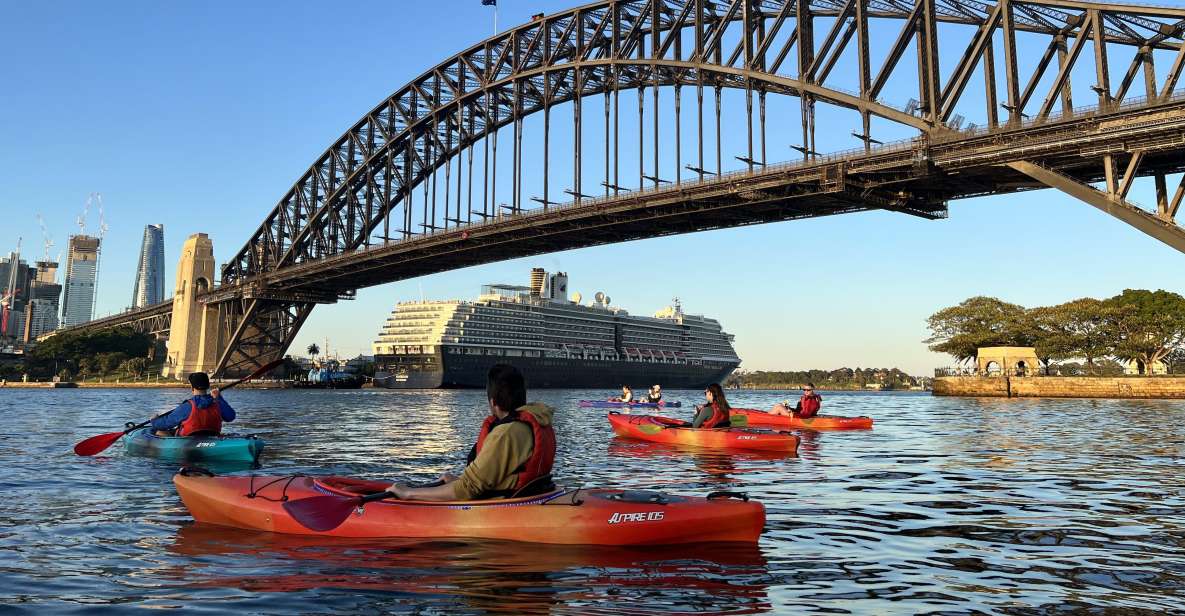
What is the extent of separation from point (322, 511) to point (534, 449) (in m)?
2.11

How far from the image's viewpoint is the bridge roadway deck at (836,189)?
2484 centimetres

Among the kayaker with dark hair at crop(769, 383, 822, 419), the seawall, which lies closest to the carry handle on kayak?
the kayaker with dark hair at crop(769, 383, 822, 419)

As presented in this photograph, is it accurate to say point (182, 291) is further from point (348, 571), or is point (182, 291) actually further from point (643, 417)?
point (348, 571)

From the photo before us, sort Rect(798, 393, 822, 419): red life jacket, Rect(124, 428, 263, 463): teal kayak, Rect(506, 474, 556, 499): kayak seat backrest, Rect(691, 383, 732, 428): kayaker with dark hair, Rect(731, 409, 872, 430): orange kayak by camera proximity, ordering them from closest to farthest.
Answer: Rect(506, 474, 556, 499): kayak seat backrest → Rect(124, 428, 263, 463): teal kayak → Rect(691, 383, 732, 428): kayaker with dark hair → Rect(731, 409, 872, 430): orange kayak → Rect(798, 393, 822, 419): red life jacket

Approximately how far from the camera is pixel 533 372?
78188 mm

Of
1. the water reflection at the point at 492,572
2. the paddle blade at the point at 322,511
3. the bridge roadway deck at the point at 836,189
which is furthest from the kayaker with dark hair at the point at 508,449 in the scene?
the bridge roadway deck at the point at 836,189

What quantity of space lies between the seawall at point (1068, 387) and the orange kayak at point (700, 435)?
4274cm

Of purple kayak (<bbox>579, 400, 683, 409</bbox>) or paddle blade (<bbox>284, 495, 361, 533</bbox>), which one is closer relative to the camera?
paddle blade (<bbox>284, 495, 361, 533</bbox>)

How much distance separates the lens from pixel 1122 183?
79.0ft

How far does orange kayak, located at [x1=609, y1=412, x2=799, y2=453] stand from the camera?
15.9m

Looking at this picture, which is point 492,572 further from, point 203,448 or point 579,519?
point 203,448

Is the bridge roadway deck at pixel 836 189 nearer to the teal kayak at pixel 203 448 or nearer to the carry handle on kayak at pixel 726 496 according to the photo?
the carry handle on kayak at pixel 726 496

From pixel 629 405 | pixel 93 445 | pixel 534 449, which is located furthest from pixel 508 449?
pixel 629 405

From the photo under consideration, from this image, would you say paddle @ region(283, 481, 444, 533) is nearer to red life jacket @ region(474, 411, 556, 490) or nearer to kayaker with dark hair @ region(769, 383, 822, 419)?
red life jacket @ region(474, 411, 556, 490)
